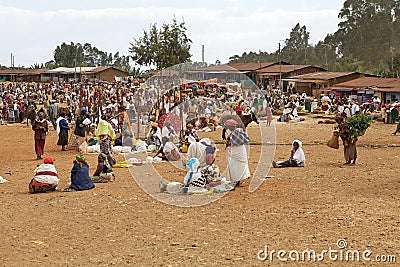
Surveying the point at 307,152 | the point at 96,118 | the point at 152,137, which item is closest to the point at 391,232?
the point at 307,152

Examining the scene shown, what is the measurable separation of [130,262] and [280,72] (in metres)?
44.7

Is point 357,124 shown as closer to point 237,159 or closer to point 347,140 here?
point 347,140

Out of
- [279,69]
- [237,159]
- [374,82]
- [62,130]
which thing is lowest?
[237,159]

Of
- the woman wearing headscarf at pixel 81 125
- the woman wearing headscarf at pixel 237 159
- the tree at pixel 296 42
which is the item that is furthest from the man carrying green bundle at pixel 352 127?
the tree at pixel 296 42

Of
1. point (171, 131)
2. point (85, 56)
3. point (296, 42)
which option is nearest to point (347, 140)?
point (171, 131)

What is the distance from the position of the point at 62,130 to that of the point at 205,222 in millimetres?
10210

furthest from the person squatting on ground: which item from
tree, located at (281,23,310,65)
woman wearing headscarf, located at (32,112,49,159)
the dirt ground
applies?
tree, located at (281,23,310,65)

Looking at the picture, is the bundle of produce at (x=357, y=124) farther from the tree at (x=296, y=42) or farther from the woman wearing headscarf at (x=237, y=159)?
the tree at (x=296, y=42)

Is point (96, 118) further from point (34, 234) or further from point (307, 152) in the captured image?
point (34, 234)

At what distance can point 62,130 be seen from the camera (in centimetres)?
1781

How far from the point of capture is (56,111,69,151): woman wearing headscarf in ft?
57.4

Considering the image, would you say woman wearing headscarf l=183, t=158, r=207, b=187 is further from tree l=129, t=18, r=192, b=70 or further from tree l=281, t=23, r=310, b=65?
tree l=281, t=23, r=310, b=65

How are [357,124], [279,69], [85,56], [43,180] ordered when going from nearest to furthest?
[43,180] → [357,124] → [279,69] → [85,56]

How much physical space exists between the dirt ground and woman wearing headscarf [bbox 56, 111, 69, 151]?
3991 millimetres
